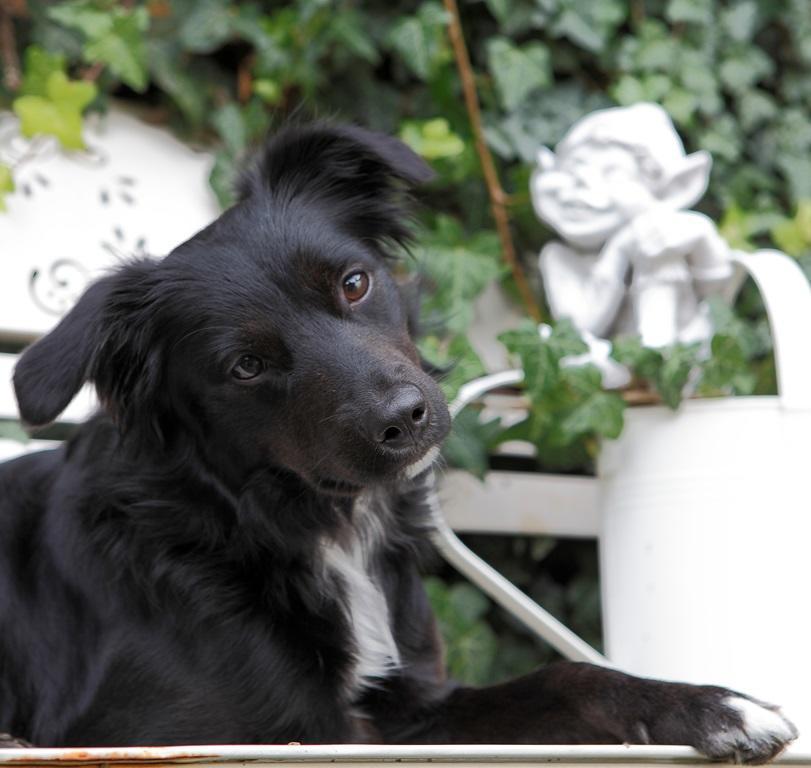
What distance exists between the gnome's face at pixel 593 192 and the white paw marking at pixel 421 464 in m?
0.96

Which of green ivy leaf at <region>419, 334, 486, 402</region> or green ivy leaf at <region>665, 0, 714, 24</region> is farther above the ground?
green ivy leaf at <region>665, 0, 714, 24</region>

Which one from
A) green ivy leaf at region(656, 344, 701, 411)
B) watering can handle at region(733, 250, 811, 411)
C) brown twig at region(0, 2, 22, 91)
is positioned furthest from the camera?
brown twig at region(0, 2, 22, 91)

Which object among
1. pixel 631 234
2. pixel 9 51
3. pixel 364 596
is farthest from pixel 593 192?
pixel 9 51

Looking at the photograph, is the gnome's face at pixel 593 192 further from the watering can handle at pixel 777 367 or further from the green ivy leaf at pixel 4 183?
the green ivy leaf at pixel 4 183

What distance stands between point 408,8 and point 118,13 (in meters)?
0.78

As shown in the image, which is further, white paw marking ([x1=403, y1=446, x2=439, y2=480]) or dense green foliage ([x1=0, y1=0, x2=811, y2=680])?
dense green foliage ([x1=0, y1=0, x2=811, y2=680])

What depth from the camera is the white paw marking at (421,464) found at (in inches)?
75.7

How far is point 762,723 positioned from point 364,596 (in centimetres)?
70

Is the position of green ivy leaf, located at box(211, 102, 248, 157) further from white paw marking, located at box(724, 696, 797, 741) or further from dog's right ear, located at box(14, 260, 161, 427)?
white paw marking, located at box(724, 696, 797, 741)

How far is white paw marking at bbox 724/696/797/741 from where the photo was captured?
5.63ft

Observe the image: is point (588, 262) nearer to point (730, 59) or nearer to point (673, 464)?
point (673, 464)

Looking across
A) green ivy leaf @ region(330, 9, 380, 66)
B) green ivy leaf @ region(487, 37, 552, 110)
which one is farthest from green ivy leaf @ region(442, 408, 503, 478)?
green ivy leaf @ region(330, 9, 380, 66)

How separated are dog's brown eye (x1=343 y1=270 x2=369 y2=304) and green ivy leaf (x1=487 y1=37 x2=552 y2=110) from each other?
4.04 feet

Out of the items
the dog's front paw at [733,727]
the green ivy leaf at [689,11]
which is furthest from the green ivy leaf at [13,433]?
the green ivy leaf at [689,11]
